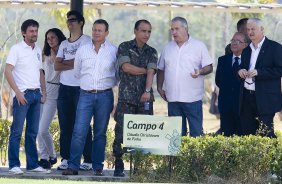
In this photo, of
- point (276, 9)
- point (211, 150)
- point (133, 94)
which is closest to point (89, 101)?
Answer: point (133, 94)

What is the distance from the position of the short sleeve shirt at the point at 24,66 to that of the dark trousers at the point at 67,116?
2.01ft

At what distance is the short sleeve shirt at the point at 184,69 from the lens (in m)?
14.8

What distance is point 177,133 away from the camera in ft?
46.5

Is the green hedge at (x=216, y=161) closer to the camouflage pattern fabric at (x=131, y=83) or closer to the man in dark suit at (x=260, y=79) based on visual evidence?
the man in dark suit at (x=260, y=79)

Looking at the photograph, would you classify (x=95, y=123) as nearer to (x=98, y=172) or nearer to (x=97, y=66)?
(x=98, y=172)

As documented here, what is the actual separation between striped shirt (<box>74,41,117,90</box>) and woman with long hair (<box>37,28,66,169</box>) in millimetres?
996

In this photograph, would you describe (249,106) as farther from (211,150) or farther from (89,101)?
(89,101)

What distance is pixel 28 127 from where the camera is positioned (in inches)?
581

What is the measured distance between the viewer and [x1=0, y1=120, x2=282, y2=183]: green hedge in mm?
13789

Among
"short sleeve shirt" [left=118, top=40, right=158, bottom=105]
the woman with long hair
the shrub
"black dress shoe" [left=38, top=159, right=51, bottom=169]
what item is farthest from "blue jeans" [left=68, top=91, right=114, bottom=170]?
the woman with long hair

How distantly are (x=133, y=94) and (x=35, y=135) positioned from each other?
4.85 ft

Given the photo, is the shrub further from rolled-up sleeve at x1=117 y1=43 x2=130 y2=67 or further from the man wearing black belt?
rolled-up sleeve at x1=117 y1=43 x2=130 y2=67

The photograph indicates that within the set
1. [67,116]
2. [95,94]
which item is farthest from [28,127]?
[95,94]

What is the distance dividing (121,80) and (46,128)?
1827 mm
